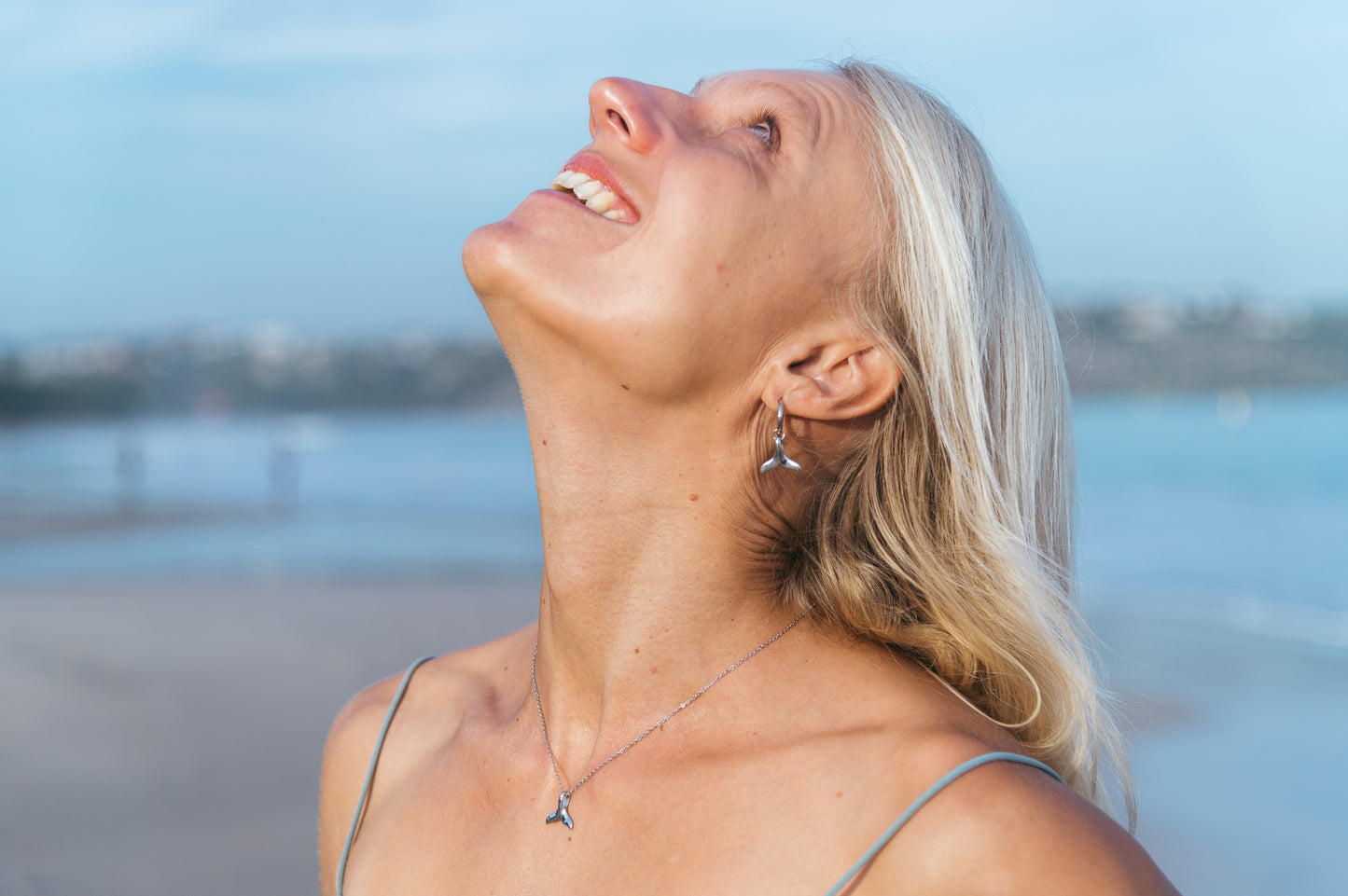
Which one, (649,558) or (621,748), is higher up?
(649,558)

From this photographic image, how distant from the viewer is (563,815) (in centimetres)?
182

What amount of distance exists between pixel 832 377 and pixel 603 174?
1.67 ft

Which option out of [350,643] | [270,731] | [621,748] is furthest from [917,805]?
[350,643]

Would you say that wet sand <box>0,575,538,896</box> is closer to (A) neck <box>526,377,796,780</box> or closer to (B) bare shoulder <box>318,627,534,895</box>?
(B) bare shoulder <box>318,627,534,895</box>

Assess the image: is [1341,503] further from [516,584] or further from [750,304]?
[750,304]

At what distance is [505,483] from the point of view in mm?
22141

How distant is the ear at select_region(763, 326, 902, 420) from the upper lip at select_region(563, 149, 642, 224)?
0.33 metres

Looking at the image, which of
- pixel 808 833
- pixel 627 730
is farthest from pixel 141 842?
pixel 808 833

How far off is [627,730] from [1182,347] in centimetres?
2573

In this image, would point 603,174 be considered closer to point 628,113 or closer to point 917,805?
point 628,113

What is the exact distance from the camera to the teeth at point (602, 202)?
1.90 meters

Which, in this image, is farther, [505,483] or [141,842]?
[505,483]

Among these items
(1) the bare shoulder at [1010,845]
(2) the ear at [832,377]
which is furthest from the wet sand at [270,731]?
(1) the bare shoulder at [1010,845]

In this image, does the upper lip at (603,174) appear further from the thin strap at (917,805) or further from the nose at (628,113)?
the thin strap at (917,805)
